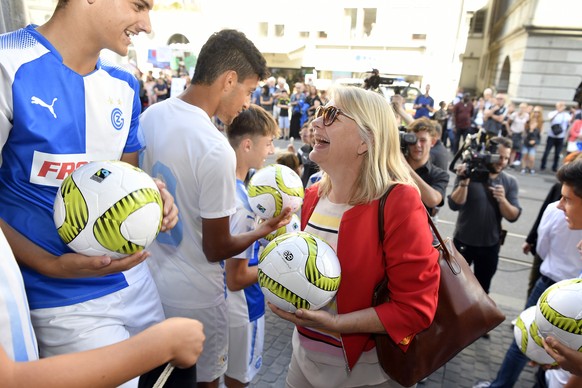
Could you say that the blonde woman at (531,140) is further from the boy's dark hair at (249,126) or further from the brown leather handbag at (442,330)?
the brown leather handbag at (442,330)

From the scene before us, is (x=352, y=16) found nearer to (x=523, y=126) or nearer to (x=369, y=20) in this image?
(x=369, y=20)

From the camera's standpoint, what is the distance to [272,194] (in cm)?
249

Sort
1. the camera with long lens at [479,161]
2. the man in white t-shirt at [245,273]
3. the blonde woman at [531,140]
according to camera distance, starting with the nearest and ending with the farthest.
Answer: the man in white t-shirt at [245,273]
the camera with long lens at [479,161]
the blonde woman at [531,140]

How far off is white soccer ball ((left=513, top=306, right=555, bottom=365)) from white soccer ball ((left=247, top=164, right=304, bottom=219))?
1498 mm

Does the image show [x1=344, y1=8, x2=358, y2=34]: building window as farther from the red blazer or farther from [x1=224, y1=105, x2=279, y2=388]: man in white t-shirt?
the red blazer

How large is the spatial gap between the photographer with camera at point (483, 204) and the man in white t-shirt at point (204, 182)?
2.58 meters

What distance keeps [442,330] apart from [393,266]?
1.36 ft

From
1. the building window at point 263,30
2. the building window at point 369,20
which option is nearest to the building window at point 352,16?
the building window at point 369,20

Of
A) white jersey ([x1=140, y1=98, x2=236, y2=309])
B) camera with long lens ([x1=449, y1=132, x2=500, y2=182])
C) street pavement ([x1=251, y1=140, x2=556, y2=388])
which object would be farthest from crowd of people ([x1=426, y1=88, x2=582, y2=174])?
white jersey ([x1=140, y1=98, x2=236, y2=309])

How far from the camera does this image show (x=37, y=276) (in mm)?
1438

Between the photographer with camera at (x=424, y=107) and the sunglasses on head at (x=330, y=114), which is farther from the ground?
the sunglasses on head at (x=330, y=114)

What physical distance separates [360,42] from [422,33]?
17.8 ft

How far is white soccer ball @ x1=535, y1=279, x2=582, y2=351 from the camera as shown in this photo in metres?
1.68

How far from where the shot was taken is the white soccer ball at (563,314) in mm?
1678
